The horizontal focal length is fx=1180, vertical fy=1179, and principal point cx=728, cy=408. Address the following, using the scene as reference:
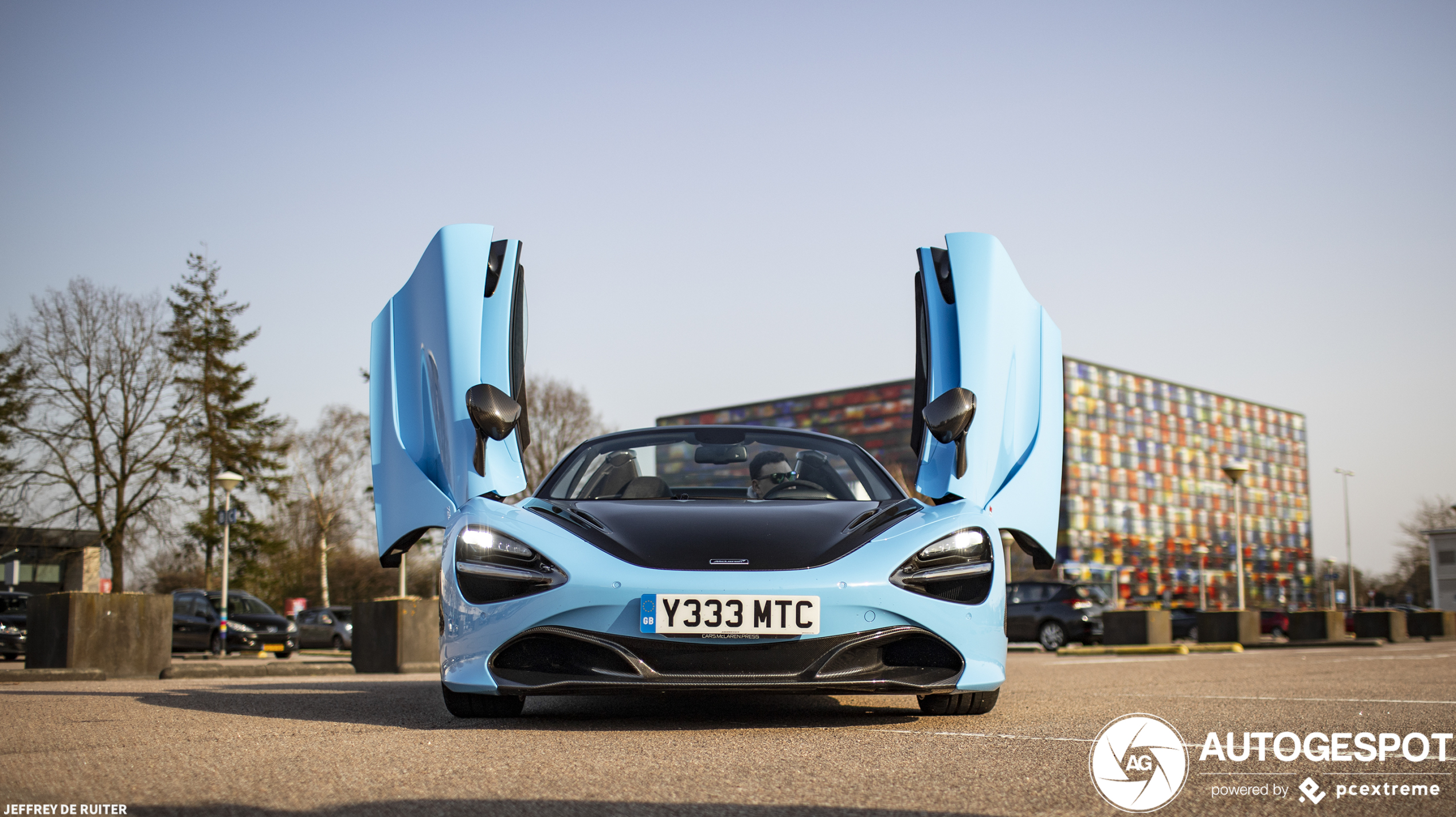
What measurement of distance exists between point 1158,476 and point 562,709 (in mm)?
114533

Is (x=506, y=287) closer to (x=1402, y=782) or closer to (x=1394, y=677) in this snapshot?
(x=1402, y=782)

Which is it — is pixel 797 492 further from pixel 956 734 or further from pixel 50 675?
pixel 50 675

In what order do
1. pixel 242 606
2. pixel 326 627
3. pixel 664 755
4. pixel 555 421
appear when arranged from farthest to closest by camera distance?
pixel 555 421
pixel 326 627
pixel 242 606
pixel 664 755

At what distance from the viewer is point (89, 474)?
101 ft

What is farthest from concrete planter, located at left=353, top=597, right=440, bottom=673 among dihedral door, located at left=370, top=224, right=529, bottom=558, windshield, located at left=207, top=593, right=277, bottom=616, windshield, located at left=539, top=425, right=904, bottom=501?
windshield, located at left=207, top=593, right=277, bottom=616

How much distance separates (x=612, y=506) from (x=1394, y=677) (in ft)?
19.7

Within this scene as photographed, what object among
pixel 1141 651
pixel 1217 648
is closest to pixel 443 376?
pixel 1141 651

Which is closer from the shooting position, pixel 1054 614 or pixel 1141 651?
pixel 1141 651

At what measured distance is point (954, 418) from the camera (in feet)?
16.5

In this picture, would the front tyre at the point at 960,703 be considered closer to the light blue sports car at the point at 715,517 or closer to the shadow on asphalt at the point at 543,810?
the light blue sports car at the point at 715,517

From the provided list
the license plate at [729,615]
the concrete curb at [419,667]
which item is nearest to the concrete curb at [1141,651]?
the concrete curb at [419,667]

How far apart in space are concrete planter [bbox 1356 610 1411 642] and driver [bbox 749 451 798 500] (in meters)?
22.6

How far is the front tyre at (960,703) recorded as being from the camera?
447 centimetres

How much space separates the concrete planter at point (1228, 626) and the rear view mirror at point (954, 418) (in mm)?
18385
